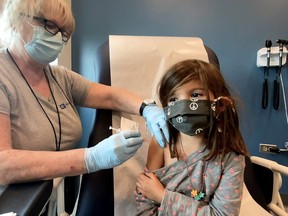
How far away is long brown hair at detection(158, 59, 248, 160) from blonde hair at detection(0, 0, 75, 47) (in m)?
0.48

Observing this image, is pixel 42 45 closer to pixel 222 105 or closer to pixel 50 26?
pixel 50 26

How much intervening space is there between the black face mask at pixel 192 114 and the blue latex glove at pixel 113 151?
A: 0.14 metres

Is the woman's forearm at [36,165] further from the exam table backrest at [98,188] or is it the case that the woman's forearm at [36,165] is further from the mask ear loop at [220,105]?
the mask ear loop at [220,105]

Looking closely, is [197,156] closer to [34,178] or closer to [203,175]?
[203,175]

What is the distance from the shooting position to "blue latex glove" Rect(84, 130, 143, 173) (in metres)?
0.82

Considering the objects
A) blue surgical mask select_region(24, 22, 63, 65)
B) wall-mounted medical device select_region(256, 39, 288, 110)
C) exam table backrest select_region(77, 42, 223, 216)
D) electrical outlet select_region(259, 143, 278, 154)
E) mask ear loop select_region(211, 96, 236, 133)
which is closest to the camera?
mask ear loop select_region(211, 96, 236, 133)

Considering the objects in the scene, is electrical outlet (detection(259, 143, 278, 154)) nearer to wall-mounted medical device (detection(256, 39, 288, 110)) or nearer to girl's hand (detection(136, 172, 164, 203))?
wall-mounted medical device (detection(256, 39, 288, 110))

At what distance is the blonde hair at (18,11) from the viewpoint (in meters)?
0.94

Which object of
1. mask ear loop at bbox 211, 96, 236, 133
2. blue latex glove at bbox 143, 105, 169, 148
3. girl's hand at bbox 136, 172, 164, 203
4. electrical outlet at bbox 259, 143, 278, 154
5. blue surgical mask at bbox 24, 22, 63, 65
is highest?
blue surgical mask at bbox 24, 22, 63, 65

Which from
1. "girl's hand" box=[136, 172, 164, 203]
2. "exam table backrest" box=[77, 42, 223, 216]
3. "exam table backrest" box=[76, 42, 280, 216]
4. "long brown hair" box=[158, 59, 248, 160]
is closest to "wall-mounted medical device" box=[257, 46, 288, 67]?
"exam table backrest" box=[76, 42, 280, 216]

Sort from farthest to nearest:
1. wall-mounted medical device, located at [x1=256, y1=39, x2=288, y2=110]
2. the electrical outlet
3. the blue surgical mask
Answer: the electrical outlet
wall-mounted medical device, located at [x1=256, y1=39, x2=288, y2=110]
the blue surgical mask

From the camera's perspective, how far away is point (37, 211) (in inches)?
27.7

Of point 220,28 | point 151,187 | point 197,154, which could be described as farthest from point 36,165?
point 220,28

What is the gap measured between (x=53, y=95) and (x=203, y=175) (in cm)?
63
